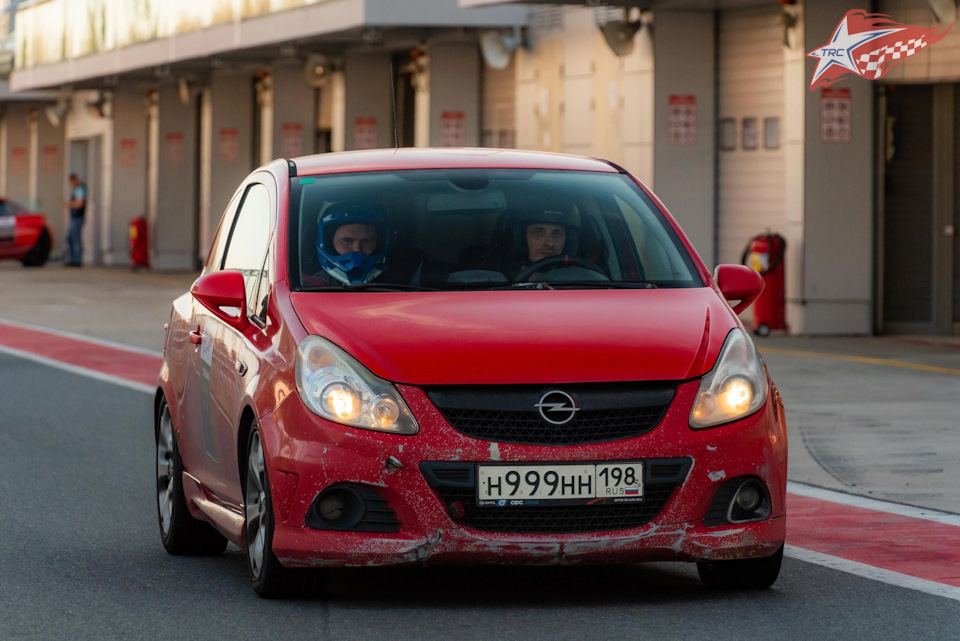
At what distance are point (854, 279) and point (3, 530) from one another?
43.8ft

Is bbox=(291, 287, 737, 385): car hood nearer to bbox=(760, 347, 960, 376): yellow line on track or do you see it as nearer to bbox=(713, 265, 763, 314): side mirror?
bbox=(713, 265, 763, 314): side mirror

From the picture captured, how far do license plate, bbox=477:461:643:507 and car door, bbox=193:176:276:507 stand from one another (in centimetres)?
97

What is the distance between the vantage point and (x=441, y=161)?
7305mm

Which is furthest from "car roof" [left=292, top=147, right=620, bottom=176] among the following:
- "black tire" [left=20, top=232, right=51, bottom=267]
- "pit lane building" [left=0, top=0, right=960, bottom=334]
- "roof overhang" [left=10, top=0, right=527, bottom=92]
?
"black tire" [left=20, top=232, right=51, bottom=267]

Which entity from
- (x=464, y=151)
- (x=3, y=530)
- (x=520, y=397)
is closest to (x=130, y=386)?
(x=3, y=530)

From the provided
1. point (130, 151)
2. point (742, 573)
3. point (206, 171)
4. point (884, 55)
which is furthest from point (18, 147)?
point (742, 573)

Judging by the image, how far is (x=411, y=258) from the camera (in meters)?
6.81

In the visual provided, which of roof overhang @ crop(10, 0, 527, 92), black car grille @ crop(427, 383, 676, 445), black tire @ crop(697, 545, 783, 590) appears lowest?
black tire @ crop(697, 545, 783, 590)

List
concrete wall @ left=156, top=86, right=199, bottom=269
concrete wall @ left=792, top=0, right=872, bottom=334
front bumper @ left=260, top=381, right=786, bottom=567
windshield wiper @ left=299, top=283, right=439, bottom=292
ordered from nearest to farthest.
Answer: front bumper @ left=260, top=381, right=786, bottom=567 < windshield wiper @ left=299, top=283, right=439, bottom=292 < concrete wall @ left=792, top=0, right=872, bottom=334 < concrete wall @ left=156, top=86, right=199, bottom=269

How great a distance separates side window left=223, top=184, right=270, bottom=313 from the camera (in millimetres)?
6992

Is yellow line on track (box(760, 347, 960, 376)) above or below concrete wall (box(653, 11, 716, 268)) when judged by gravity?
below

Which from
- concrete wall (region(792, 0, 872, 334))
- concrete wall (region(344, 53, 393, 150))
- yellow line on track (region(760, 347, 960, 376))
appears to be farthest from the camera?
concrete wall (region(344, 53, 393, 150))

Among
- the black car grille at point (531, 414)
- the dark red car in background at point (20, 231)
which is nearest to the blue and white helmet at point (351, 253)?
the black car grille at point (531, 414)

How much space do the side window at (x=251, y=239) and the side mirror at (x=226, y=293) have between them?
5 centimetres
